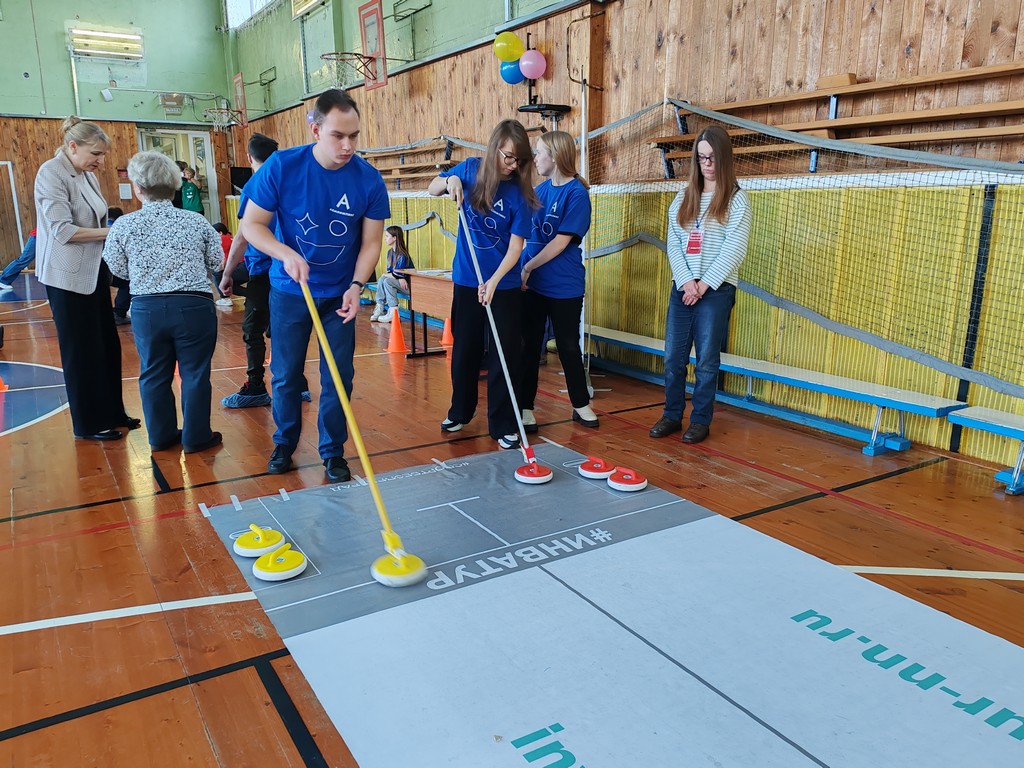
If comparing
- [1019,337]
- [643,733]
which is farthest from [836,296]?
[643,733]

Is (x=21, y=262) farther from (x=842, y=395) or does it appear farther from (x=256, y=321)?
(x=842, y=395)

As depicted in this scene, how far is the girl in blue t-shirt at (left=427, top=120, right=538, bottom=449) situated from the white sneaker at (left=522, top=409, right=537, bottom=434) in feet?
0.91

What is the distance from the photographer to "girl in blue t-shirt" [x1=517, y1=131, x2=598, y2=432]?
402 centimetres

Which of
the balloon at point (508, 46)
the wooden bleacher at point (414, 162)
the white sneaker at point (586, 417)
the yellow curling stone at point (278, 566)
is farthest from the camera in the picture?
the wooden bleacher at point (414, 162)

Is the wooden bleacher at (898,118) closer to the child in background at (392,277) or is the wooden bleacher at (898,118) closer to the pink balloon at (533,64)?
the pink balloon at (533,64)

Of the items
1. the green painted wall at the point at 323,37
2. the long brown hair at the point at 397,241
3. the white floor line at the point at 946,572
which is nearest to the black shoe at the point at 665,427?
the white floor line at the point at 946,572

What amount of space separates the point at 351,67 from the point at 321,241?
8389mm

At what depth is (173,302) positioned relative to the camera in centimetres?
352

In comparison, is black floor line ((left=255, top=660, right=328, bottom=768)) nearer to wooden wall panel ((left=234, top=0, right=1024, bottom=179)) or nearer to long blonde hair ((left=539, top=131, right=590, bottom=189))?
long blonde hair ((left=539, top=131, right=590, bottom=189))

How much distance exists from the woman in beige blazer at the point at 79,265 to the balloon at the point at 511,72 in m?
3.90

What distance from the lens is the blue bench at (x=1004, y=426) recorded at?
3236 mm

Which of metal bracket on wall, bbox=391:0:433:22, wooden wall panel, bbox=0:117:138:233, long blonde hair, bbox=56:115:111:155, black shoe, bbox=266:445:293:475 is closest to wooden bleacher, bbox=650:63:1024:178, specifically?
black shoe, bbox=266:445:293:475

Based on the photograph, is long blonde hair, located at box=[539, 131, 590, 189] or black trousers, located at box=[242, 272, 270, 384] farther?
black trousers, located at box=[242, 272, 270, 384]

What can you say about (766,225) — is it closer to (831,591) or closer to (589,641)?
(831,591)
